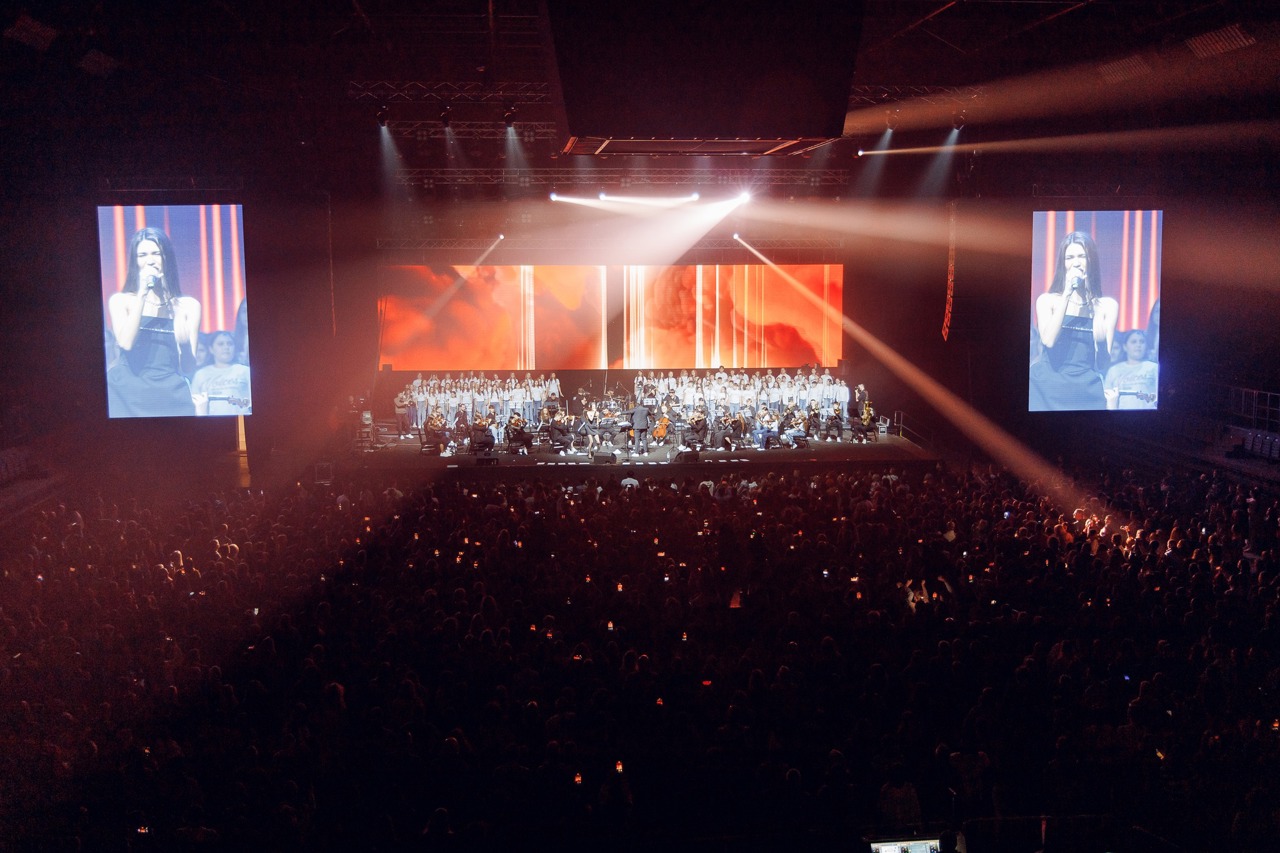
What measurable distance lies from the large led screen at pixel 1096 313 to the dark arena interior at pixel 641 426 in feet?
0.31

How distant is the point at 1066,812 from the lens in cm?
592

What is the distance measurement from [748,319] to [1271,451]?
11.7 metres

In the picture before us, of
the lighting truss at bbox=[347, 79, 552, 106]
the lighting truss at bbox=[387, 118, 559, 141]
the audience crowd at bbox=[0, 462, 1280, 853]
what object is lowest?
the audience crowd at bbox=[0, 462, 1280, 853]

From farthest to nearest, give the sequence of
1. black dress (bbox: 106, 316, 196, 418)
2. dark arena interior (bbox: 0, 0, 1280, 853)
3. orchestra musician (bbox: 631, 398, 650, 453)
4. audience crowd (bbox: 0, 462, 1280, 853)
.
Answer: orchestra musician (bbox: 631, 398, 650, 453), black dress (bbox: 106, 316, 196, 418), dark arena interior (bbox: 0, 0, 1280, 853), audience crowd (bbox: 0, 462, 1280, 853)

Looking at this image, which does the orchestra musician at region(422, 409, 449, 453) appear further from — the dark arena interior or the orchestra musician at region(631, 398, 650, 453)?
the orchestra musician at region(631, 398, 650, 453)

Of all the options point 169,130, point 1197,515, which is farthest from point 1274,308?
point 169,130

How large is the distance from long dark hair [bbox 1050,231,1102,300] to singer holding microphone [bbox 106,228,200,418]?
1615 centimetres

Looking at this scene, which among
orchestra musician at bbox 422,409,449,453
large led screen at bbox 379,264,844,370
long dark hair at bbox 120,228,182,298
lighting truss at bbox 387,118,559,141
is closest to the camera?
lighting truss at bbox 387,118,559,141

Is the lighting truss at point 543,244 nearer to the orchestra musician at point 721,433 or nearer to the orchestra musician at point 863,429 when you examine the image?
the orchestra musician at point 863,429

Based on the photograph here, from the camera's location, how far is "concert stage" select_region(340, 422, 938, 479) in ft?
57.9

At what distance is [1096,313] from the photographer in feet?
63.0

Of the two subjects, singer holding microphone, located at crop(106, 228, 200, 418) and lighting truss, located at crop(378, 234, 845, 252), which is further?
lighting truss, located at crop(378, 234, 845, 252)

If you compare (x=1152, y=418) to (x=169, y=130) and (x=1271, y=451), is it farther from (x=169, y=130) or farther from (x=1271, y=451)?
(x=169, y=130)

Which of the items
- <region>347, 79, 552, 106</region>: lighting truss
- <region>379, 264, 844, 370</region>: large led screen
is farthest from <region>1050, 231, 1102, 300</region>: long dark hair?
<region>347, 79, 552, 106</region>: lighting truss
